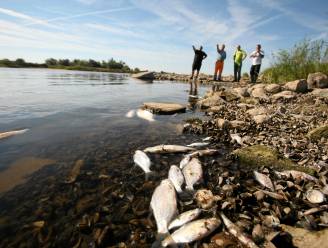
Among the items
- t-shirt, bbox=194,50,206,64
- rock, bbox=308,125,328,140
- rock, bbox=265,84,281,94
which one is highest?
t-shirt, bbox=194,50,206,64

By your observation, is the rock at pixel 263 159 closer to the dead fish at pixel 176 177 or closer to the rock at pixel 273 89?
the dead fish at pixel 176 177

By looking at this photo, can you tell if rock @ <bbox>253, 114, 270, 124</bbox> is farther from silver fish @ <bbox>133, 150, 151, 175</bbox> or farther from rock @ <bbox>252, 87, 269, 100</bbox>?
rock @ <bbox>252, 87, 269, 100</bbox>

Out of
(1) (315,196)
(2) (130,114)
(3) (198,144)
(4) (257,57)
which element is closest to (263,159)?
(1) (315,196)

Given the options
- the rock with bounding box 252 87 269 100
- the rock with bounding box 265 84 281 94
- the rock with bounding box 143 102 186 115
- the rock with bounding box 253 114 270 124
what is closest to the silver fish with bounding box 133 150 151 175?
the rock with bounding box 253 114 270 124

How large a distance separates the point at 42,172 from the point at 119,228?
2.02m

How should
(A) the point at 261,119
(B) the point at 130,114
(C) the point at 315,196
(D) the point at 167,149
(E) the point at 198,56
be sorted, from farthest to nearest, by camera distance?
(E) the point at 198,56 → (B) the point at 130,114 → (A) the point at 261,119 → (D) the point at 167,149 → (C) the point at 315,196

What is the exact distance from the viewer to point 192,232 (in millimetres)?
2824

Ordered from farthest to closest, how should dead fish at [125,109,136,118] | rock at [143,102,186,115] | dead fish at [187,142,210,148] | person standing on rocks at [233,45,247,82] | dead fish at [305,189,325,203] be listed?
1. person standing on rocks at [233,45,247,82]
2. rock at [143,102,186,115]
3. dead fish at [125,109,136,118]
4. dead fish at [187,142,210,148]
5. dead fish at [305,189,325,203]

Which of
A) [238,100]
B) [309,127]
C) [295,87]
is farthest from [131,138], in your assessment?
[295,87]

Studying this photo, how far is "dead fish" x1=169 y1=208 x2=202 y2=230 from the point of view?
119 inches

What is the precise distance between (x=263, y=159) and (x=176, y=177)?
1938 mm

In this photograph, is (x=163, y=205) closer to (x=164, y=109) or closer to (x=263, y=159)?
(x=263, y=159)

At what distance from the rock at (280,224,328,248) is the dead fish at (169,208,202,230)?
42.3 inches

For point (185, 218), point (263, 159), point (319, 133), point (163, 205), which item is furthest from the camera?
point (319, 133)
